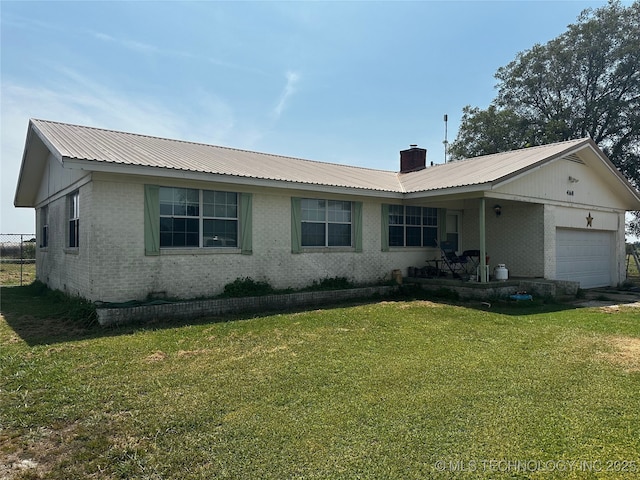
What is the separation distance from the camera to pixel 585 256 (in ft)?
47.8

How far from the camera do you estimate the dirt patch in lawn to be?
526cm

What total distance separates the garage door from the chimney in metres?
5.78

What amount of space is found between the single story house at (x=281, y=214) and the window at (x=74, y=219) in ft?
0.15

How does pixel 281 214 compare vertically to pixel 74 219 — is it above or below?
above

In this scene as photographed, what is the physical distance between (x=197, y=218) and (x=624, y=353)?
8.19 metres

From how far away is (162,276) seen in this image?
8.94 m

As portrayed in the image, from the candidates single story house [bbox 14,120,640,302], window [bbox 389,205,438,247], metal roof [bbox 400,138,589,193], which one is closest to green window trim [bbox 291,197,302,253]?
single story house [bbox 14,120,640,302]

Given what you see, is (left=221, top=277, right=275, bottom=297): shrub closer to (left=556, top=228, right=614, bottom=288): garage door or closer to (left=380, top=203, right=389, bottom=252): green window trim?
(left=380, top=203, right=389, bottom=252): green window trim

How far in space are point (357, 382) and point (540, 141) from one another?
24.3m

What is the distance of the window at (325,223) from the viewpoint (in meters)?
11.4

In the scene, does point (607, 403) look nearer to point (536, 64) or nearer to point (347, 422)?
point (347, 422)

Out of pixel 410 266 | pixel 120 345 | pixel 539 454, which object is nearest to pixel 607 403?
pixel 539 454

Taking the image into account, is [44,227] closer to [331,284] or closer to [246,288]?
[246,288]

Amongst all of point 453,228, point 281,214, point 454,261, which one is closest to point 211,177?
point 281,214
